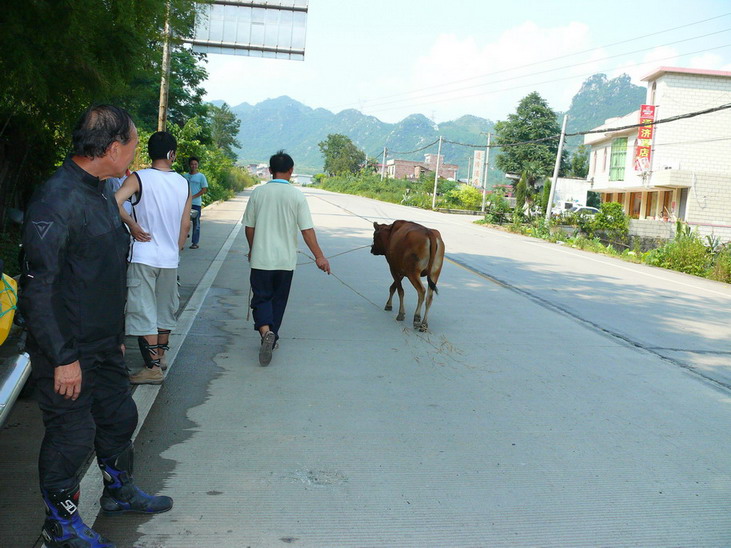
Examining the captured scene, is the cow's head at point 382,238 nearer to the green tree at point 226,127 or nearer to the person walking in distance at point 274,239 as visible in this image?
the person walking in distance at point 274,239

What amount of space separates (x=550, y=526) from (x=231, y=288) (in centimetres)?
752

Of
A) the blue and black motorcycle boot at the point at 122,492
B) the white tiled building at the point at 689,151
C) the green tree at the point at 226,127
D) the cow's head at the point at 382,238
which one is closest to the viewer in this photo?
the blue and black motorcycle boot at the point at 122,492

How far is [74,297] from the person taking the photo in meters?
2.97

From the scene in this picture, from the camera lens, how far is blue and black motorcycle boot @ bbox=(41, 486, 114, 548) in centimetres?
295

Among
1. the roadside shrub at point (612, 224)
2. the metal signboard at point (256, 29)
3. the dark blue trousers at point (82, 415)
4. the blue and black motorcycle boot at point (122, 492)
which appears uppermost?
the metal signboard at point (256, 29)

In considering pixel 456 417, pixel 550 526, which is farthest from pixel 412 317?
pixel 550 526

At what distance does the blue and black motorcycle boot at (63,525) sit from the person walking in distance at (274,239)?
3407 millimetres

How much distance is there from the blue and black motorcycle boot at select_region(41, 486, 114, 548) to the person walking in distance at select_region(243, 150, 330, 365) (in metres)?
3.41

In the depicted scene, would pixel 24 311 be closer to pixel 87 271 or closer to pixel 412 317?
pixel 87 271

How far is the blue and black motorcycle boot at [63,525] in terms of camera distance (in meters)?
2.95

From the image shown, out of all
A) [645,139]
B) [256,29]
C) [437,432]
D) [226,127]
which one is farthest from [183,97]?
[226,127]

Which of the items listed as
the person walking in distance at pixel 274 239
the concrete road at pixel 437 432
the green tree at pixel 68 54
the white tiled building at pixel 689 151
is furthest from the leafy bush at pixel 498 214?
the person walking in distance at pixel 274 239

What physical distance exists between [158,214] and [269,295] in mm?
1543

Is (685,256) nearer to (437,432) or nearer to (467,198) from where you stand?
(437,432)
